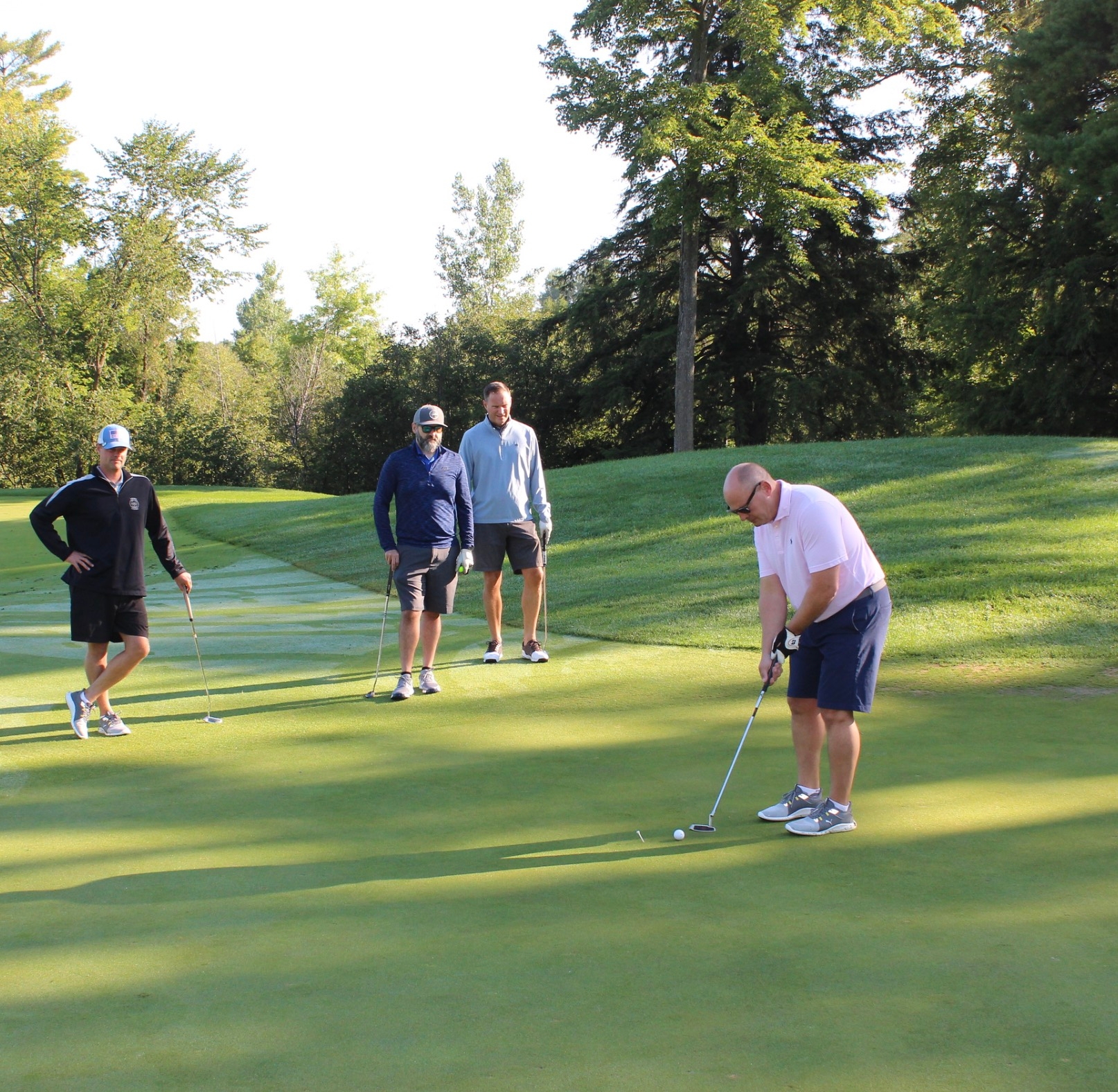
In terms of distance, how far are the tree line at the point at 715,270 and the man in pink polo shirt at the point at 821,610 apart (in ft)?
81.6

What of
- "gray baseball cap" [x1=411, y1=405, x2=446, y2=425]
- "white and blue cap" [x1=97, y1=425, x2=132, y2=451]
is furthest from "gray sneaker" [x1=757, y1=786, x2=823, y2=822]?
"white and blue cap" [x1=97, y1=425, x2=132, y2=451]

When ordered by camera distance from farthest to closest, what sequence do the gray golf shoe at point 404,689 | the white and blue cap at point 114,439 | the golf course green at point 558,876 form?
the gray golf shoe at point 404,689, the white and blue cap at point 114,439, the golf course green at point 558,876

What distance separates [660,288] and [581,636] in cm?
3006

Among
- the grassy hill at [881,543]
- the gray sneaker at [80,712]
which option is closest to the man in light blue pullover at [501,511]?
the grassy hill at [881,543]

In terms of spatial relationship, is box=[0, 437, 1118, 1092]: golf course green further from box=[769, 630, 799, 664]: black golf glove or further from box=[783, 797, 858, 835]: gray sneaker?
box=[769, 630, 799, 664]: black golf glove

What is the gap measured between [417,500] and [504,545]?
3.91ft

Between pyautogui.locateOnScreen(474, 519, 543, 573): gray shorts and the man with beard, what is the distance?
0.72 metres

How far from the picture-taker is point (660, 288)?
127ft

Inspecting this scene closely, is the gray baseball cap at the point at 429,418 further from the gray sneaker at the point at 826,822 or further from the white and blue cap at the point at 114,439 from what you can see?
the gray sneaker at the point at 826,822

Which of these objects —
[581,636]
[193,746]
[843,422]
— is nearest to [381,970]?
[193,746]

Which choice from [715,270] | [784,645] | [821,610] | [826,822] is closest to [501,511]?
[784,645]

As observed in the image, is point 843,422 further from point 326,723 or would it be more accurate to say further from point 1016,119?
point 326,723

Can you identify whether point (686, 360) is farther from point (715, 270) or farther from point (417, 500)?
point (417, 500)

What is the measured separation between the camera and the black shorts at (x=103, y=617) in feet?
22.4
